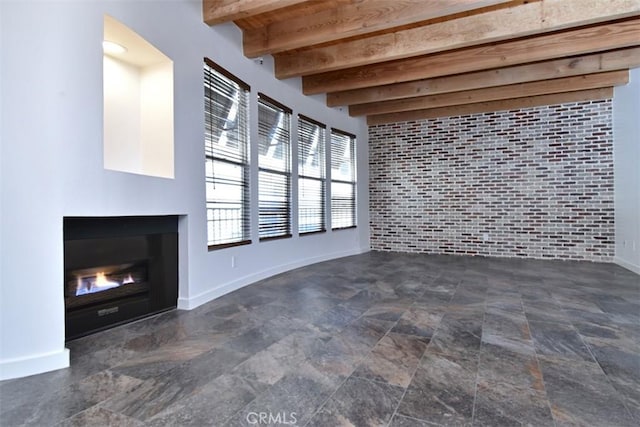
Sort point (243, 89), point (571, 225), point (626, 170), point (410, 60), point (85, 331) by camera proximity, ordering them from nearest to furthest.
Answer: point (85, 331), point (243, 89), point (410, 60), point (626, 170), point (571, 225)

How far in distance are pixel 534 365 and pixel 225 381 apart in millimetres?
1871

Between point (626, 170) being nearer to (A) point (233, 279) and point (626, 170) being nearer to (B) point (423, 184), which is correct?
(B) point (423, 184)

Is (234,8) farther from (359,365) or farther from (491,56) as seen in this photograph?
(359,365)

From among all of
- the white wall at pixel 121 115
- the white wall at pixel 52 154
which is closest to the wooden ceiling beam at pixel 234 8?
the white wall at pixel 52 154

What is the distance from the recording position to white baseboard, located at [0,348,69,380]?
1955mm

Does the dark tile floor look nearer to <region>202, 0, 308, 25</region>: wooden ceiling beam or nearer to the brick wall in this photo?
the brick wall

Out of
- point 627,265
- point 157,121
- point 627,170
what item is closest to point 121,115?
point 157,121

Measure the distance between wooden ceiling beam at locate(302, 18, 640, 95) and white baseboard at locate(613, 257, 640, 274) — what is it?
305cm

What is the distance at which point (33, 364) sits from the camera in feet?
6.64

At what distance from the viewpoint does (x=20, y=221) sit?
199 centimetres

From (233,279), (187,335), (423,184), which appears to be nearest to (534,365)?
(187,335)

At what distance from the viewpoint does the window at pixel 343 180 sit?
6.60 m

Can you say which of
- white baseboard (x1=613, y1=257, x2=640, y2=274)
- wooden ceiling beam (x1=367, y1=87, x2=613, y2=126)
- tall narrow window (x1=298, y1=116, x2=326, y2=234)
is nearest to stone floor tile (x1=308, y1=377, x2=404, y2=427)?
tall narrow window (x1=298, y1=116, x2=326, y2=234)

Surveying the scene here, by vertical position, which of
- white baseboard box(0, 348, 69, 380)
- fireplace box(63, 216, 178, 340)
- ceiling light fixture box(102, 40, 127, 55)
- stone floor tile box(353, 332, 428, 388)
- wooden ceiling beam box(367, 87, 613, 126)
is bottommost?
stone floor tile box(353, 332, 428, 388)
